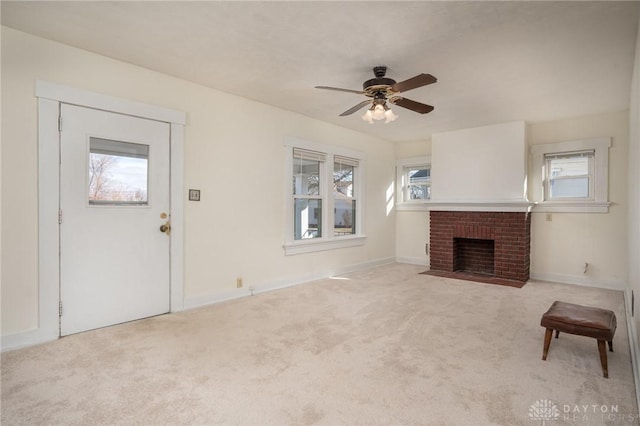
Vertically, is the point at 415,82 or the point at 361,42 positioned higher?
the point at 361,42

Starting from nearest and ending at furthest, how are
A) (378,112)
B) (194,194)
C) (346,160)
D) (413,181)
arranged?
(378,112) < (194,194) < (346,160) < (413,181)

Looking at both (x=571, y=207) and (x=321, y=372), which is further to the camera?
(x=571, y=207)

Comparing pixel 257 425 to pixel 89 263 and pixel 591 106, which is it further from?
pixel 591 106

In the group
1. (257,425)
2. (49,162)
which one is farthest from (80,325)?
(257,425)

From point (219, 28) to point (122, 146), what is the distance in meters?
1.56

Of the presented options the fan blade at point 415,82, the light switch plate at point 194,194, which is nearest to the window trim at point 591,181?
the fan blade at point 415,82

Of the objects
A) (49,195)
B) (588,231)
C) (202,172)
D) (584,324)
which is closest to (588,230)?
(588,231)

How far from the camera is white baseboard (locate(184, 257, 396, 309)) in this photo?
3.82m

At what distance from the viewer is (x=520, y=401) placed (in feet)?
6.53

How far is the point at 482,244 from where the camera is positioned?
588 cm

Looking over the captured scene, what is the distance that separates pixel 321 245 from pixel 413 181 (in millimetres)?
2733

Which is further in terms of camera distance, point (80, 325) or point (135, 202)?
point (135, 202)

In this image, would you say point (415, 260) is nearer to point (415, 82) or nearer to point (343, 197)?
point (343, 197)

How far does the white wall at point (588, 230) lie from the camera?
15.6 feet
